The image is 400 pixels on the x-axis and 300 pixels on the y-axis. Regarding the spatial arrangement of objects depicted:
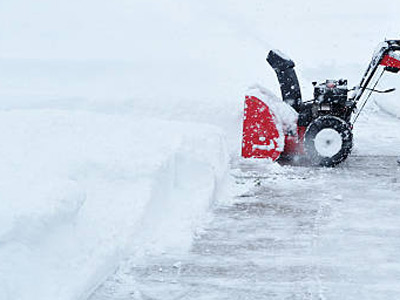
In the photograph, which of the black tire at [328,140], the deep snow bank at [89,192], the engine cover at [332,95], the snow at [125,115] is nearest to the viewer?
the deep snow bank at [89,192]

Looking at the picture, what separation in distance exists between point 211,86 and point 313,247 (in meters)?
5.51

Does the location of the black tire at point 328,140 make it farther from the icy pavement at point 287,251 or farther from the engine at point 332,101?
the icy pavement at point 287,251

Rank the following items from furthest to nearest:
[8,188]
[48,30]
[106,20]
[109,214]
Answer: [106,20] < [48,30] < [109,214] < [8,188]

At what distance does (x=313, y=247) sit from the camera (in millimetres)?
4180

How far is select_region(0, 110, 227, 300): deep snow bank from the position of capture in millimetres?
3092

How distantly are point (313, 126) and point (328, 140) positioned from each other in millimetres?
200

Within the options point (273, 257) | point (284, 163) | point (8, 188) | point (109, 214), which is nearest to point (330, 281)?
point (273, 257)

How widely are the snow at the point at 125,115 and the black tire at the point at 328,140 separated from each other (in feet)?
1.35

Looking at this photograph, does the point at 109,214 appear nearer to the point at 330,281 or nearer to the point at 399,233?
the point at 330,281

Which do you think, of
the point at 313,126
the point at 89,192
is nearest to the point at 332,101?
the point at 313,126

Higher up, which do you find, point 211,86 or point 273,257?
point 211,86

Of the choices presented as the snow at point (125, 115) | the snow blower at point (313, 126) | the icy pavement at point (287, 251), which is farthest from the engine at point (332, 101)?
the icy pavement at point (287, 251)

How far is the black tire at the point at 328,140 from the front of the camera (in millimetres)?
6246

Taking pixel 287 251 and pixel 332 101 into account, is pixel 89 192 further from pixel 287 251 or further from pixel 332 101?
pixel 332 101
